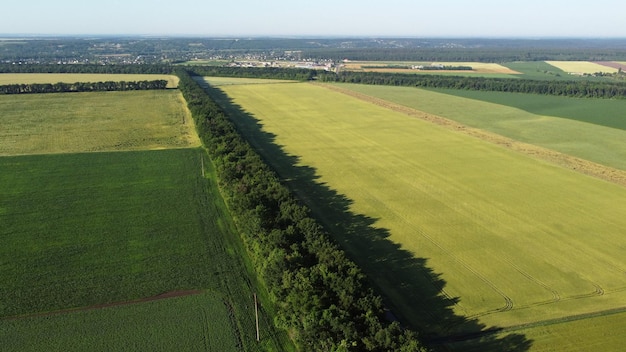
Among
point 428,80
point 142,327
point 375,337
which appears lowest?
point 142,327

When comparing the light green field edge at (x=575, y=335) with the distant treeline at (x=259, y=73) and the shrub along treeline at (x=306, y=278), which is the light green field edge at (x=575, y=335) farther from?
the distant treeline at (x=259, y=73)

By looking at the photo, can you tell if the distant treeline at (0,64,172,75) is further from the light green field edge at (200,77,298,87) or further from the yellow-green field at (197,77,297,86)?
the light green field edge at (200,77,298,87)

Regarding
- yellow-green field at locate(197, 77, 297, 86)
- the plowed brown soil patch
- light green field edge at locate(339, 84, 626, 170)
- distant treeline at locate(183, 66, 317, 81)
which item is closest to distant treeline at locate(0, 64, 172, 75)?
distant treeline at locate(183, 66, 317, 81)

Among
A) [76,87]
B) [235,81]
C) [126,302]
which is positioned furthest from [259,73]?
[126,302]

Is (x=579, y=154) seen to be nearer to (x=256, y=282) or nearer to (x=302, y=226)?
(x=302, y=226)

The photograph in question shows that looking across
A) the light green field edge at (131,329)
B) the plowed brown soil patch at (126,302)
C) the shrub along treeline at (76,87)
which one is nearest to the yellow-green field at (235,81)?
the shrub along treeline at (76,87)

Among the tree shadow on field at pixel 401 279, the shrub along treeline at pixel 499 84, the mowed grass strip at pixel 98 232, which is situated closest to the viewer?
the tree shadow on field at pixel 401 279

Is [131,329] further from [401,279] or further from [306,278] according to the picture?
[401,279]

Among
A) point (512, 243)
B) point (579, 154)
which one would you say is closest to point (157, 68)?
point (579, 154)
